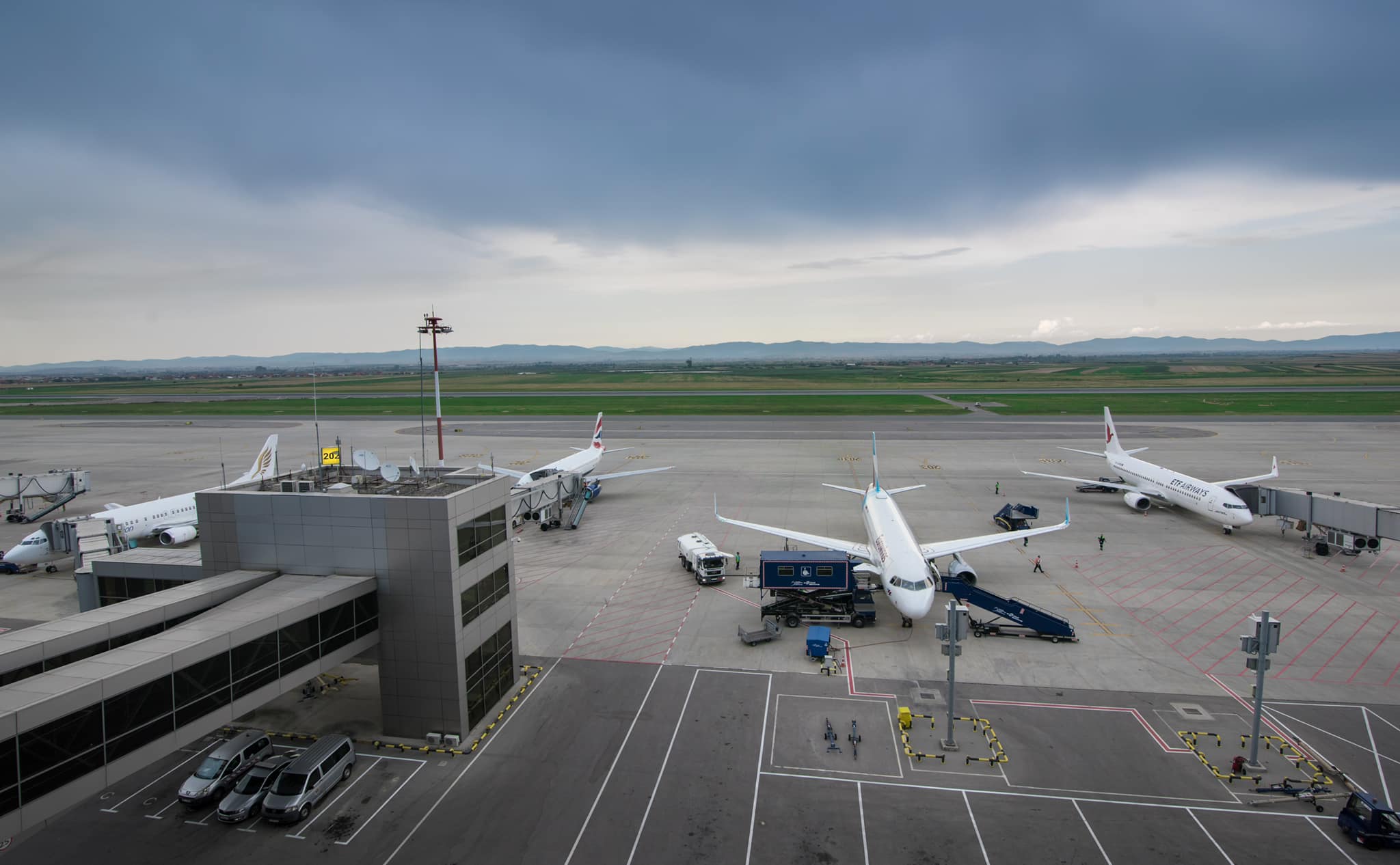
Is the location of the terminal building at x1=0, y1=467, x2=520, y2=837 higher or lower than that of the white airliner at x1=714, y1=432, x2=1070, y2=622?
higher

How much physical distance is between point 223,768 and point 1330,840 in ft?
115

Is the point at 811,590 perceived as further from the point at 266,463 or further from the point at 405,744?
the point at 266,463

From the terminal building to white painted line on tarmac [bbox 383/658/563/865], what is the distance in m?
0.96

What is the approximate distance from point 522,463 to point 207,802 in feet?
215

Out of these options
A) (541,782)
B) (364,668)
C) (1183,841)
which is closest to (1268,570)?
(1183,841)

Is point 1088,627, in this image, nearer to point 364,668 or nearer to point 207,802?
point 364,668

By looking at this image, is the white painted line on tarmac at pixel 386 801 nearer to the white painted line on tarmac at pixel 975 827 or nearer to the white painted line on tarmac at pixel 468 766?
the white painted line on tarmac at pixel 468 766

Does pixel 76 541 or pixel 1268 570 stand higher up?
pixel 76 541

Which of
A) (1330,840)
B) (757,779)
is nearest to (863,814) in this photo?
(757,779)

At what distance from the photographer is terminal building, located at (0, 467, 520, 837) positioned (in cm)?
1611

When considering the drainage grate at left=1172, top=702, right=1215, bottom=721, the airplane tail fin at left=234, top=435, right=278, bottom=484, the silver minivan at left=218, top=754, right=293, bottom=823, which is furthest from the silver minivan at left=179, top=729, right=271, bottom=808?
the airplane tail fin at left=234, top=435, right=278, bottom=484

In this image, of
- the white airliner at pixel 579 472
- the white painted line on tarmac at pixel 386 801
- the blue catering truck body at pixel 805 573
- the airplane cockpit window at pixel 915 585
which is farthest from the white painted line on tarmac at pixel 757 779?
the white airliner at pixel 579 472

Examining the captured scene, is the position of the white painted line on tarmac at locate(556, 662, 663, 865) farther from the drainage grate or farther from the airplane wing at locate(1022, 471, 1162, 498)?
the airplane wing at locate(1022, 471, 1162, 498)

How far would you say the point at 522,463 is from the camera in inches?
3428
